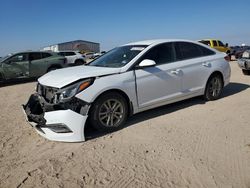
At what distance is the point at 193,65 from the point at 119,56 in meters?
1.69

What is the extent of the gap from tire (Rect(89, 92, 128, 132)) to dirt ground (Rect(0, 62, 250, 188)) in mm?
163

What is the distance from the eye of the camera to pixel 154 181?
2992 millimetres

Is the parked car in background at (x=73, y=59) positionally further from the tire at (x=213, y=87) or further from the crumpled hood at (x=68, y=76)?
the crumpled hood at (x=68, y=76)

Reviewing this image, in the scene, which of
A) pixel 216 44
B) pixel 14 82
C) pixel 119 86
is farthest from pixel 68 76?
pixel 216 44

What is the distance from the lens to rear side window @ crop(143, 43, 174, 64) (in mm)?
5168

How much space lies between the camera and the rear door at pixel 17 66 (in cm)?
1164

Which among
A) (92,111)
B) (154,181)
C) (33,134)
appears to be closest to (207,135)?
(154,181)

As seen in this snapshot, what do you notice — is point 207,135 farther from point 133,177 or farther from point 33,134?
point 33,134

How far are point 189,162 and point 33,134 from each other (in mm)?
2822

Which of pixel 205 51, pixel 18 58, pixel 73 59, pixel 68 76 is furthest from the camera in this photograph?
pixel 73 59

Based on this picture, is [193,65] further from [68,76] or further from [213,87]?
[68,76]

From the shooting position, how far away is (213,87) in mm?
6359

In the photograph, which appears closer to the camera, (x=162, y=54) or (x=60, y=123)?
(x=60, y=123)

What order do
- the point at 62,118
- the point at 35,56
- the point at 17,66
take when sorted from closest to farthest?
1. the point at 62,118
2. the point at 17,66
3. the point at 35,56
